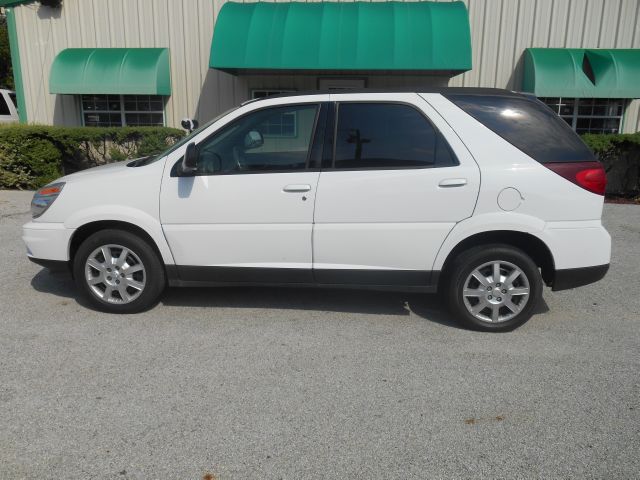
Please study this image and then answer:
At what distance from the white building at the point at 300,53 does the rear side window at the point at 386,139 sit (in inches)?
256

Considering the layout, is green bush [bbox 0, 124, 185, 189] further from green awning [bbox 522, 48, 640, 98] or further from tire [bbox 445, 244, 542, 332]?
tire [bbox 445, 244, 542, 332]

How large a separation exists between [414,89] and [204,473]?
3.25 meters

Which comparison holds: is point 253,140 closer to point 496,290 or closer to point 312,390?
point 312,390

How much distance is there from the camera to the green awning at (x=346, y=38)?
1029cm

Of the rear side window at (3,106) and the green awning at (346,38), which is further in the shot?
the rear side window at (3,106)

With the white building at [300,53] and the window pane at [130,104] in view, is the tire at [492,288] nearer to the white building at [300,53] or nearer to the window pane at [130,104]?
the white building at [300,53]

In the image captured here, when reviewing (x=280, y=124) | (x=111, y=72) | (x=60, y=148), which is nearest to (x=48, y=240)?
(x=280, y=124)

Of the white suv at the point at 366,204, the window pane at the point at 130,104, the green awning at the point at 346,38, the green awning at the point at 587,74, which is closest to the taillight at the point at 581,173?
the white suv at the point at 366,204

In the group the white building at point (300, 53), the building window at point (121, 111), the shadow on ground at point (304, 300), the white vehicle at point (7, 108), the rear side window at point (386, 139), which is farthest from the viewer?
the white vehicle at point (7, 108)

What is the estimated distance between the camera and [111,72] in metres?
11.7

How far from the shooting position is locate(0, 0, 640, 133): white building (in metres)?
10.5

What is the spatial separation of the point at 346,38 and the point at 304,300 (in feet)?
23.7

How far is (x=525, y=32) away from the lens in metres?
11.5

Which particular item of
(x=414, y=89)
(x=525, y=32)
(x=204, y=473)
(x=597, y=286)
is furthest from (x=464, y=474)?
(x=525, y=32)
